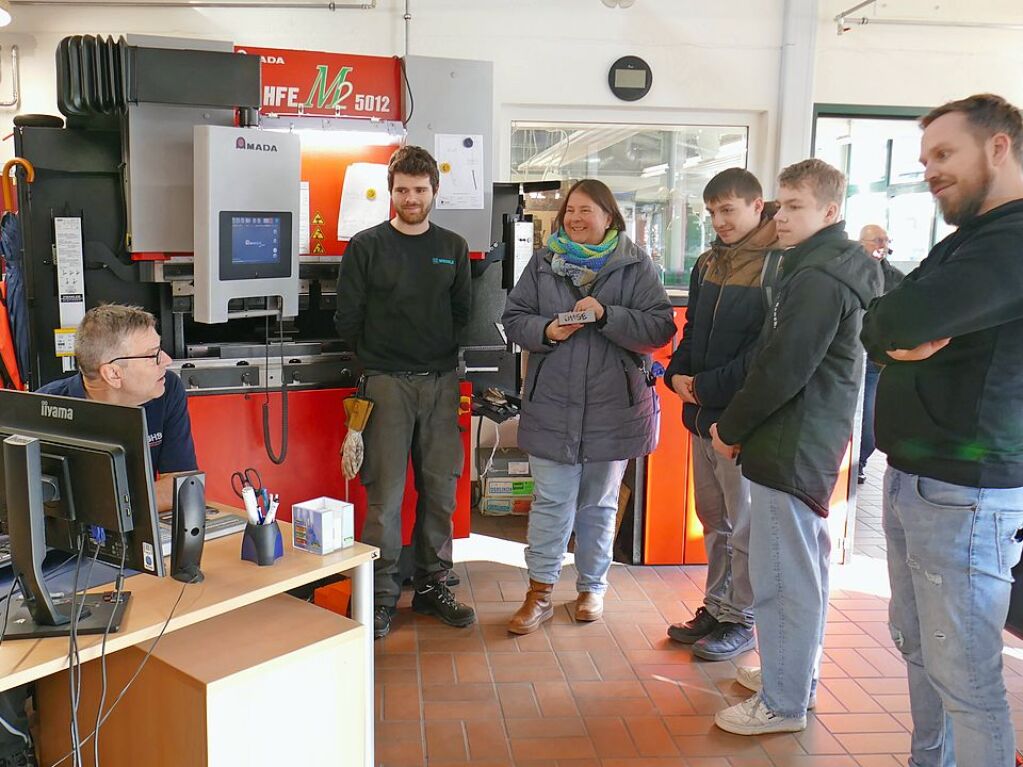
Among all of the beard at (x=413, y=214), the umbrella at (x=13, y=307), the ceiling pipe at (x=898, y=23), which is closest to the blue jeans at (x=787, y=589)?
the beard at (x=413, y=214)

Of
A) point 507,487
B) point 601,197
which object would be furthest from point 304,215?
point 507,487

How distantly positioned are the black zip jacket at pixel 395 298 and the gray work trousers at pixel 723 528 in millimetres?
1060

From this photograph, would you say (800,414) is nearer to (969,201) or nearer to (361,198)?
(969,201)

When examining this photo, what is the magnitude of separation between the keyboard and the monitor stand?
12.3 inches

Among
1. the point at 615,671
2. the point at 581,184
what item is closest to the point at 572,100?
the point at 581,184

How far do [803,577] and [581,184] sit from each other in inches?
61.6

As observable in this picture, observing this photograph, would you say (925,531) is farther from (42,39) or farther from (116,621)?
(42,39)

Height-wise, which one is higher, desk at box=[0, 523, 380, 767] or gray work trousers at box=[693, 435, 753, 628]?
desk at box=[0, 523, 380, 767]

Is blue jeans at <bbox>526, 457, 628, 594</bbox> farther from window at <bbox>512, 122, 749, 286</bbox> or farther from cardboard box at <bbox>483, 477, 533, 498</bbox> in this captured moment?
window at <bbox>512, 122, 749, 286</bbox>

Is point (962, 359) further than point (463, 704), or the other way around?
point (463, 704)

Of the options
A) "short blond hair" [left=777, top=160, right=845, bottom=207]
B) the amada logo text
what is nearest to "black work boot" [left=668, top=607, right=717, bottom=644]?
"short blond hair" [left=777, top=160, right=845, bottom=207]

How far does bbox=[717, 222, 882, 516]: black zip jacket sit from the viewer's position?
2395mm

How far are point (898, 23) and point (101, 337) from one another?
16.7 feet

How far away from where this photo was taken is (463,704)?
2881mm
